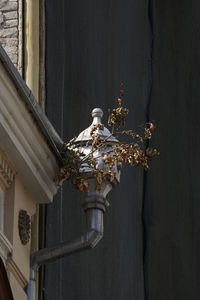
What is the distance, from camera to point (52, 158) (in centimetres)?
1242

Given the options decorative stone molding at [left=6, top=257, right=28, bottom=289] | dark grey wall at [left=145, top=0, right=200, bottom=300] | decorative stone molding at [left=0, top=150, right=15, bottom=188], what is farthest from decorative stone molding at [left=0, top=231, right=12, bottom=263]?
dark grey wall at [left=145, top=0, right=200, bottom=300]

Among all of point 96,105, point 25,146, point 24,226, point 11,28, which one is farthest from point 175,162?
point 25,146

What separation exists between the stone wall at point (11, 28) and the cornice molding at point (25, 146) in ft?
8.73

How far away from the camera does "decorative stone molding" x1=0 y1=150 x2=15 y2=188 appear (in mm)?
12008

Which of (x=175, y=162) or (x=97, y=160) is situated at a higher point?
(x=175, y=162)

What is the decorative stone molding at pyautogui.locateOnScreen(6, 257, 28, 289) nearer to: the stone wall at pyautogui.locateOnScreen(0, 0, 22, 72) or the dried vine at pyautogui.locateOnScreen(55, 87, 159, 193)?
the dried vine at pyautogui.locateOnScreen(55, 87, 159, 193)

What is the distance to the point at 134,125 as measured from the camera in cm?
1639

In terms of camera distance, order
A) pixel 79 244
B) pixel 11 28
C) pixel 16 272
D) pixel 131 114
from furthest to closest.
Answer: pixel 131 114 → pixel 11 28 → pixel 79 244 → pixel 16 272

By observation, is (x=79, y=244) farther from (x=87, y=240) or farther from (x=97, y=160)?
(x=97, y=160)

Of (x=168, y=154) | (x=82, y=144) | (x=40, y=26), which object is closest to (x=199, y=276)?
(x=168, y=154)

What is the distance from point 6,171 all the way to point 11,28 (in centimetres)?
327

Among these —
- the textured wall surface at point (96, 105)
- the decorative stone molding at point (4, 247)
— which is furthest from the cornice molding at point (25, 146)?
the textured wall surface at point (96, 105)

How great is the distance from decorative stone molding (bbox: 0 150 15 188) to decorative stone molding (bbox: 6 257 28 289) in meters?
0.48

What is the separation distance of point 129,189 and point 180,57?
6.61 feet
